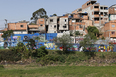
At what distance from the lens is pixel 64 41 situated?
39656 millimetres

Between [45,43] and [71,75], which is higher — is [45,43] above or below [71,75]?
above

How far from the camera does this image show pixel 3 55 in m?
39.2

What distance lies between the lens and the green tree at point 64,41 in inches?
1566

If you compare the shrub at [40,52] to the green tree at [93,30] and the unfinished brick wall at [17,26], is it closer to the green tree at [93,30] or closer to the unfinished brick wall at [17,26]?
the unfinished brick wall at [17,26]

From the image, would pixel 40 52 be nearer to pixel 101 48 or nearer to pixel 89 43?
pixel 89 43

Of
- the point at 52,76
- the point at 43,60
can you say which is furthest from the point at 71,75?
the point at 43,60

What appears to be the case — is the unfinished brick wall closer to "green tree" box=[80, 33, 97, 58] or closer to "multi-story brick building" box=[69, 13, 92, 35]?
"multi-story brick building" box=[69, 13, 92, 35]

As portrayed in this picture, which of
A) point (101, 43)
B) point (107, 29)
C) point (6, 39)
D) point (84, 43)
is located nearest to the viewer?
point (84, 43)

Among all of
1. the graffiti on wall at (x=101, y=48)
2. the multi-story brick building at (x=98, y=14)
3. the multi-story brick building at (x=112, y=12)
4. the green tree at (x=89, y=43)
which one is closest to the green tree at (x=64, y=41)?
the green tree at (x=89, y=43)

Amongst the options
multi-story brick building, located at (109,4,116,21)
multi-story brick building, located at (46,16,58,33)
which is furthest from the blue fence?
multi-story brick building, located at (109,4,116,21)

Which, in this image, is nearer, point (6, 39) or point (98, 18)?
point (6, 39)

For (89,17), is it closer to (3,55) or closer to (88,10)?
(88,10)

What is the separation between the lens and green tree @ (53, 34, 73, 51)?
39.8 meters

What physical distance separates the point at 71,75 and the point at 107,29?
3573 centimetres
